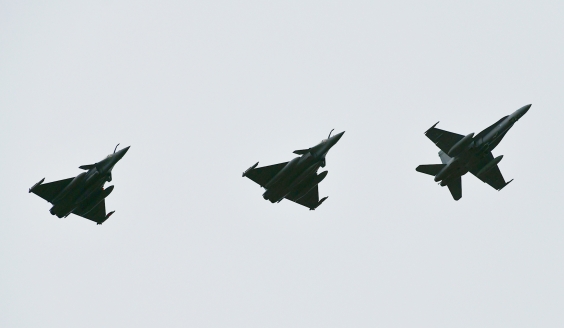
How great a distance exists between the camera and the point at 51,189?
234 ft

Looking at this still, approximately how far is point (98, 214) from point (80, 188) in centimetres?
578

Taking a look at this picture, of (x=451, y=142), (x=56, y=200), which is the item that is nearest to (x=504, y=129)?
(x=451, y=142)

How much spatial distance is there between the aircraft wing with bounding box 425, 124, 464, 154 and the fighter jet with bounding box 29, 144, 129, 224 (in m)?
23.0

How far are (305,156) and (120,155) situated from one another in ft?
45.0

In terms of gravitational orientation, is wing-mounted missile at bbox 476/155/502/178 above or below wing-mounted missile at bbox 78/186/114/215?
below

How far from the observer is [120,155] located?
70.0m

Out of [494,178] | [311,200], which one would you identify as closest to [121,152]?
[311,200]

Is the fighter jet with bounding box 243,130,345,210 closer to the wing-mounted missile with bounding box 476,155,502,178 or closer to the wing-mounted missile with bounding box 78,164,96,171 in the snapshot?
the wing-mounted missile with bounding box 78,164,96,171

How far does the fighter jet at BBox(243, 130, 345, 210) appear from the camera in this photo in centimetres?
6969

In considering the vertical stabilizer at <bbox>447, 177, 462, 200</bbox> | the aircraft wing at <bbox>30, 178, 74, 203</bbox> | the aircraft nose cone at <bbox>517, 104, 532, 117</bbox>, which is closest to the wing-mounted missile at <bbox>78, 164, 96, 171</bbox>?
the aircraft wing at <bbox>30, 178, 74, 203</bbox>

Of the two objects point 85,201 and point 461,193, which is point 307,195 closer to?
point 461,193

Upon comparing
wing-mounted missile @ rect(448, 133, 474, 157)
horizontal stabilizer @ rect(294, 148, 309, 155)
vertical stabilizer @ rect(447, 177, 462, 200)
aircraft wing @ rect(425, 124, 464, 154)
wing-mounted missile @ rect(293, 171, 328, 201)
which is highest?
aircraft wing @ rect(425, 124, 464, 154)

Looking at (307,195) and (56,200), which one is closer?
(56,200)

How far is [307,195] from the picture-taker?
76875 millimetres
